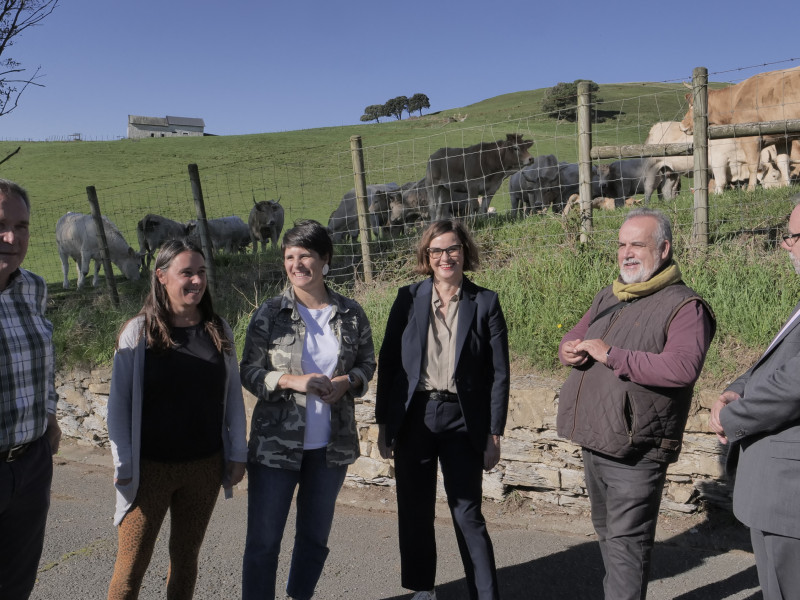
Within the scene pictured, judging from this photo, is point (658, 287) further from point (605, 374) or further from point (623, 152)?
point (623, 152)

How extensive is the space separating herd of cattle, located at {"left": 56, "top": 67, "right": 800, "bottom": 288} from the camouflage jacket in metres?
5.79

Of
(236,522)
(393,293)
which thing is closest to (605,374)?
(236,522)

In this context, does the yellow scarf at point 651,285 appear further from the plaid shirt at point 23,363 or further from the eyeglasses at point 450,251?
the plaid shirt at point 23,363

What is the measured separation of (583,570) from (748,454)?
1842 millimetres

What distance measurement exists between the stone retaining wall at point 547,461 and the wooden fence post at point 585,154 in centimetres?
240

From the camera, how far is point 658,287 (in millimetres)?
3059

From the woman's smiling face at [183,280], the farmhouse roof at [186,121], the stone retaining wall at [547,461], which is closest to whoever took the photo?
the woman's smiling face at [183,280]

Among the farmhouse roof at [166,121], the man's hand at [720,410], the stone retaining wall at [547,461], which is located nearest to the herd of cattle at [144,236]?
the stone retaining wall at [547,461]

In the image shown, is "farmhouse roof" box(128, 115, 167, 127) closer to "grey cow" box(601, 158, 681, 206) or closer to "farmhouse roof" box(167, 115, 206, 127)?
"farmhouse roof" box(167, 115, 206, 127)

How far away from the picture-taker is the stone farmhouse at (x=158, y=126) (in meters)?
98.9

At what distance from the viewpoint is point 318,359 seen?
11.1ft

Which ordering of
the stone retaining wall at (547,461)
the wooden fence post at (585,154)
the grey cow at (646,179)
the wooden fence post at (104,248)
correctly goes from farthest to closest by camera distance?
the grey cow at (646,179), the wooden fence post at (104,248), the wooden fence post at (585,154), the stone retaining wall at (547,461)

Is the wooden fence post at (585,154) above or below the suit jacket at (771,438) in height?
above

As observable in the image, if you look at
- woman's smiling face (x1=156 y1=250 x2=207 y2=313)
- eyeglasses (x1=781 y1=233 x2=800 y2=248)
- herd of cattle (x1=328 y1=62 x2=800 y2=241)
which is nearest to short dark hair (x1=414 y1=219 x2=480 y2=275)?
woman's smiling face (x1=156 y1=250 x2=207 y2=313)
